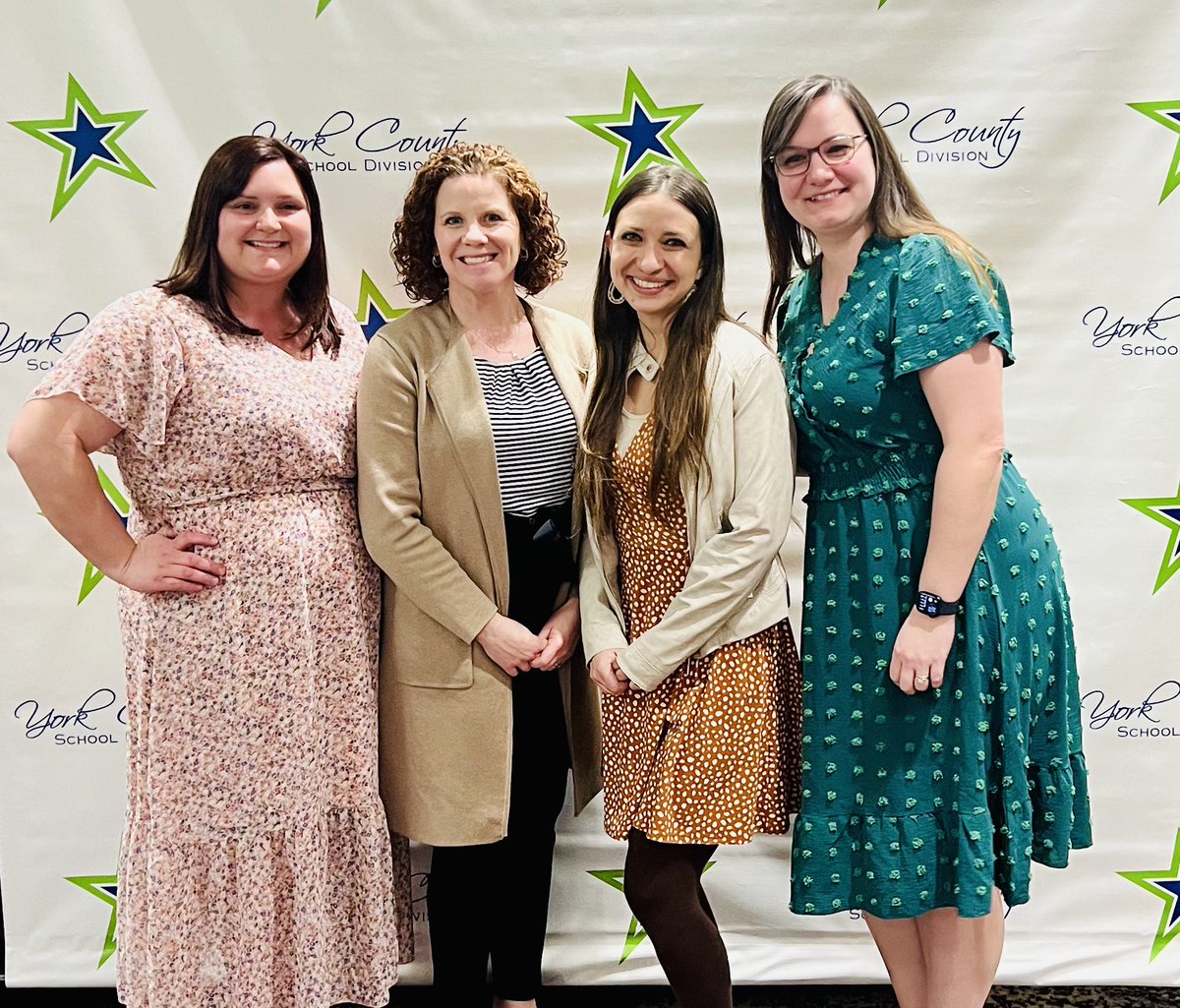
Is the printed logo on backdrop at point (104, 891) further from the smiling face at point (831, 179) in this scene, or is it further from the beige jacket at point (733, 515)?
the smiling face at point (831, 179)

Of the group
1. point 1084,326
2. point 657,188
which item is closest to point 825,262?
point 657,188

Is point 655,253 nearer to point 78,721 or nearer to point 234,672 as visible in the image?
point 234,672

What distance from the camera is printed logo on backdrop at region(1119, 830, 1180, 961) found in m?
2.48

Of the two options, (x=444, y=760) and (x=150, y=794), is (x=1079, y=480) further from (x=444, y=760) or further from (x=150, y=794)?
(x=150, y=794)

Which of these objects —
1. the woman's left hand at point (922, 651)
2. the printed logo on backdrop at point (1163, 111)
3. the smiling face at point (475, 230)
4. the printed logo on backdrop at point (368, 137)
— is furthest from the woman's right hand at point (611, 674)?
the printed logo on backdrop at point (1163, 111)

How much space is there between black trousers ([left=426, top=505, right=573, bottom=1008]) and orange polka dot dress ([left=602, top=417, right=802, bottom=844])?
0.60ft

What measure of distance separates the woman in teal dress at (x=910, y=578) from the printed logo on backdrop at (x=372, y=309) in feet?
3.29

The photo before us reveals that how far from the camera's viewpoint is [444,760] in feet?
6.45

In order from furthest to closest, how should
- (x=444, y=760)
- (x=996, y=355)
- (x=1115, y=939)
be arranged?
(x=1115, y=939) → (x=444, y=760) → (x=996, y=355)

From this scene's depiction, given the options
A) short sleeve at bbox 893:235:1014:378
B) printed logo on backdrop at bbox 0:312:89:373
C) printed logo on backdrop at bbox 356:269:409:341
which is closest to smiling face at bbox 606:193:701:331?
short sleeve at bbox 893:235:1014:378

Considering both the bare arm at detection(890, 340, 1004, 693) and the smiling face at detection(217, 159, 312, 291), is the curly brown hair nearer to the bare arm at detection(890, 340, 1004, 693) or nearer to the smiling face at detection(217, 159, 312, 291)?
the smiling face at detection(217, 159, 312, 291)

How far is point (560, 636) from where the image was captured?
6.51ft

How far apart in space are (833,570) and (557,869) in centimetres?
120

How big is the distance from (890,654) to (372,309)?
1.43 m
